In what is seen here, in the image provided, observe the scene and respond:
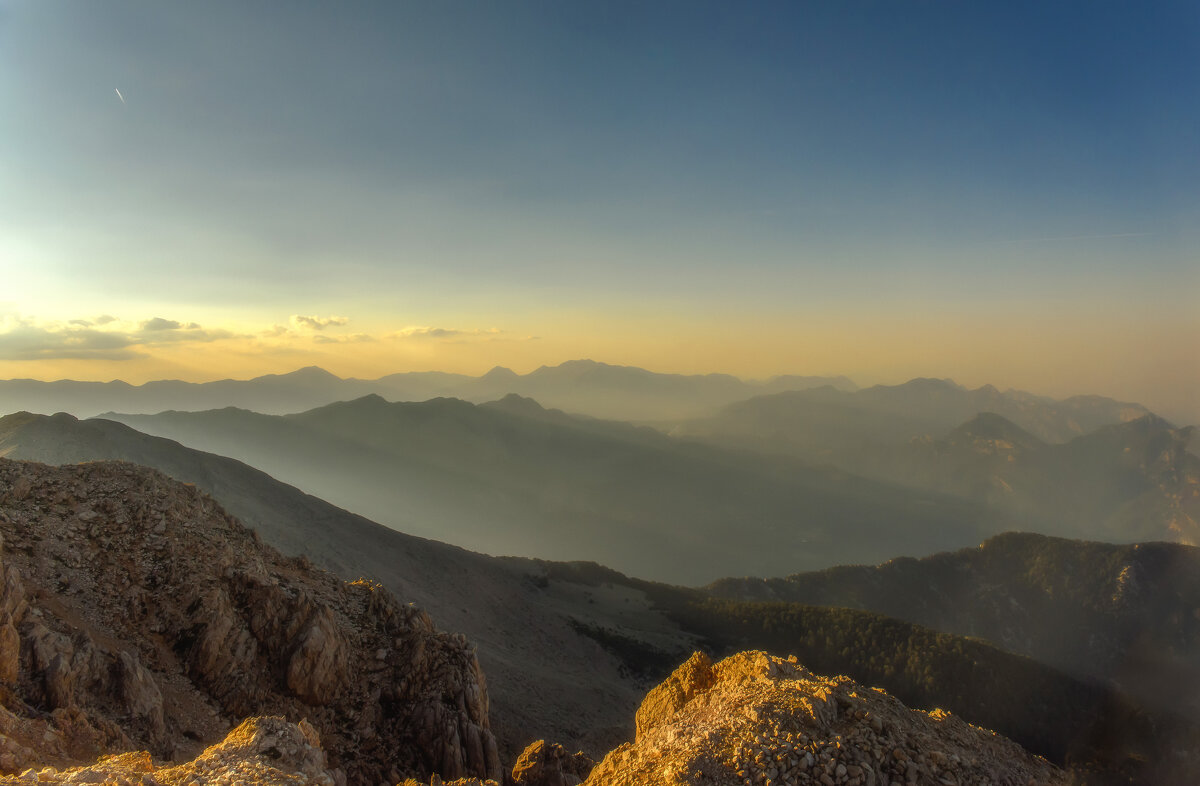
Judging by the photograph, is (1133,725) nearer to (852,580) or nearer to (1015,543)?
(852,580)

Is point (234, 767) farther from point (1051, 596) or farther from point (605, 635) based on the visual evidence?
point (1051, 596)

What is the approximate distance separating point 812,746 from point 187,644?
754 inches

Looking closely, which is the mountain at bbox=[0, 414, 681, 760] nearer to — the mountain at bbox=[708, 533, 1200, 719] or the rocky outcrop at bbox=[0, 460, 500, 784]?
the rocky outcrop at bbox=[0, 460, 500, 784]

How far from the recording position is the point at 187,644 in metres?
17.3

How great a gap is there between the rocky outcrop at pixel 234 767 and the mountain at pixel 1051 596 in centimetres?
10378

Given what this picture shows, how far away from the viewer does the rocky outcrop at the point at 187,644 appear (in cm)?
1347

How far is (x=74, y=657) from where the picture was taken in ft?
44.2

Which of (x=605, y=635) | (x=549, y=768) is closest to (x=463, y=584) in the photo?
(x=605, y=635)

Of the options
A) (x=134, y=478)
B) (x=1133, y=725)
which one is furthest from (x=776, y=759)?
(x=1133, y=725)

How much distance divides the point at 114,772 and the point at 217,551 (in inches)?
568

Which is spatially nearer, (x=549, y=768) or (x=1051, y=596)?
(x=549, y=768)

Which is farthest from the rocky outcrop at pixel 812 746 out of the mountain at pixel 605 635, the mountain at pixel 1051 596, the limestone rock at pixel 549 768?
the mountain at pixel 1051 596

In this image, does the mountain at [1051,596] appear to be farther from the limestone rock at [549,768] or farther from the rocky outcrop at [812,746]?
the rocky outcrop at [812,746]

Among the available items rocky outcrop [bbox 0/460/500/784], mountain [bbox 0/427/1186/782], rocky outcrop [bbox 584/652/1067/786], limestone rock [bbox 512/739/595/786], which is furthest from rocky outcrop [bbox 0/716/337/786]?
mountain [bbox 0/427/1186/782]
